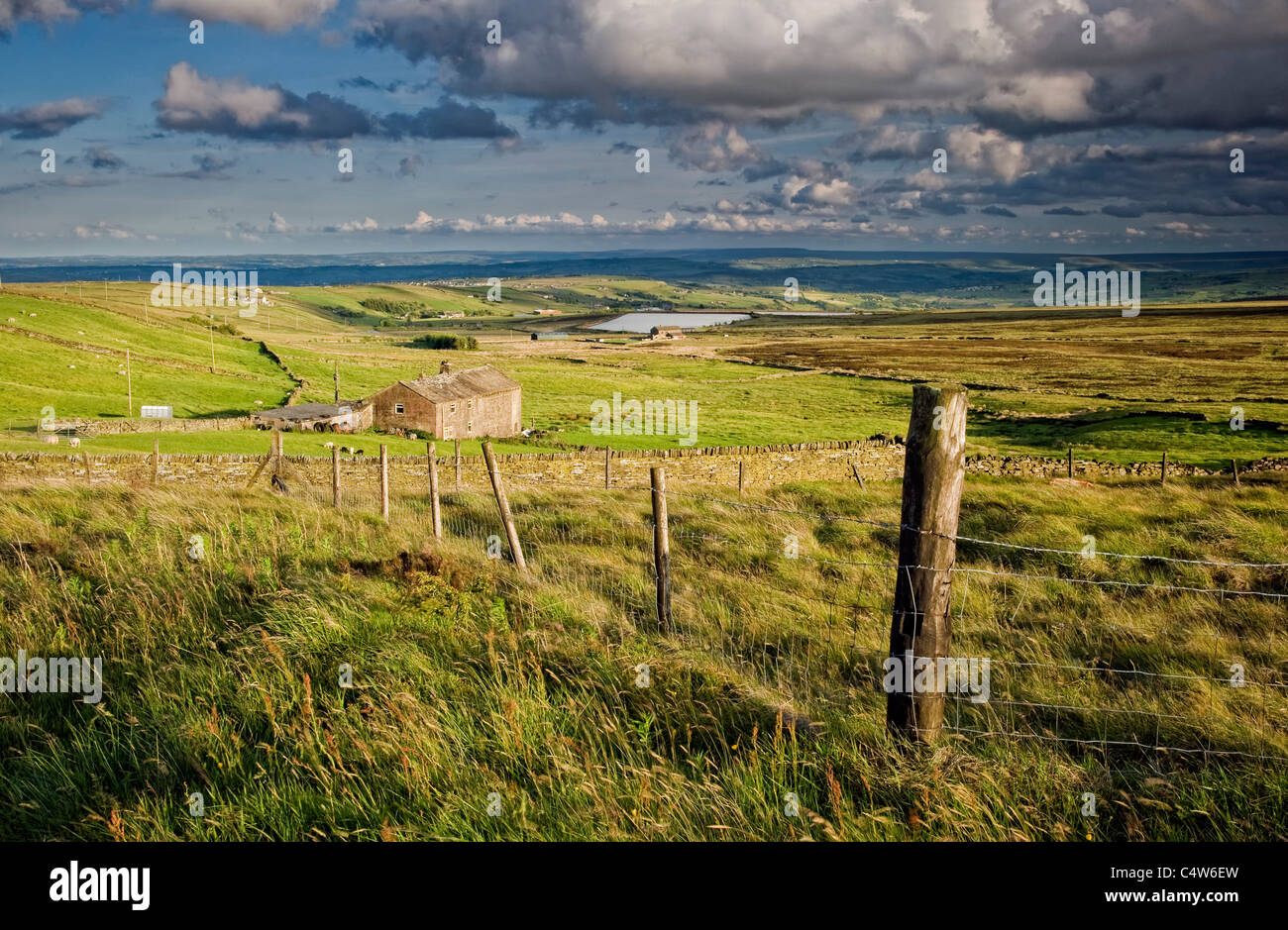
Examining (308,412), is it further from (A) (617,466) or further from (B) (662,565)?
(B) (662,565)

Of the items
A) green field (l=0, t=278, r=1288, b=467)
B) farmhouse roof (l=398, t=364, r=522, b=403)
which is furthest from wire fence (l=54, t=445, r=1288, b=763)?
farmhouse roof (l=398, t=364, r=522, b=403)

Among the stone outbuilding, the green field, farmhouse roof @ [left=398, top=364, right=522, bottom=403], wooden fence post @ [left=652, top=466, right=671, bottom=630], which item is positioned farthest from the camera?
farmhouse roof @ [left=398, top=364, right=522, bottom=403]

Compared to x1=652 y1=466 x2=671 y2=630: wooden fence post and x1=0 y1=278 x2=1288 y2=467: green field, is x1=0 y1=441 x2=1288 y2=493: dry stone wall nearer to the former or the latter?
x1=0 y1=278 x2=1288 y2=467: green field

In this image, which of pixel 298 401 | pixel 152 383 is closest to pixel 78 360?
pixel 152 383

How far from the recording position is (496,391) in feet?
179

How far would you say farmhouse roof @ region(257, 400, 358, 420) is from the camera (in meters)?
49.0

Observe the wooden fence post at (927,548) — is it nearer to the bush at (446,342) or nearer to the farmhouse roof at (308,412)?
the farmhouse roof at (308,412)

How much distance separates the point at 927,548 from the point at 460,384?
166 ft

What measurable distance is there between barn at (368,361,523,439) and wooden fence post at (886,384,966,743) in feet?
153

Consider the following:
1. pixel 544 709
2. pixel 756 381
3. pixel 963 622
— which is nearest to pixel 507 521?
pixel 544 709

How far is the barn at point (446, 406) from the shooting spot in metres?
50.5

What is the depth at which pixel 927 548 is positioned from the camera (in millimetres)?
4852

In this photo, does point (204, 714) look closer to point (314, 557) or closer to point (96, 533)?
point (314, 557)

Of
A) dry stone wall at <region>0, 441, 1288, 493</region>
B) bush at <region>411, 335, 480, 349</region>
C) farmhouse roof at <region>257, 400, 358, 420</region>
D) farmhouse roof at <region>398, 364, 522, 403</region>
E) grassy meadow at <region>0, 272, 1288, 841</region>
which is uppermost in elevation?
bush at <region>411, 335, 480, 349</region>
